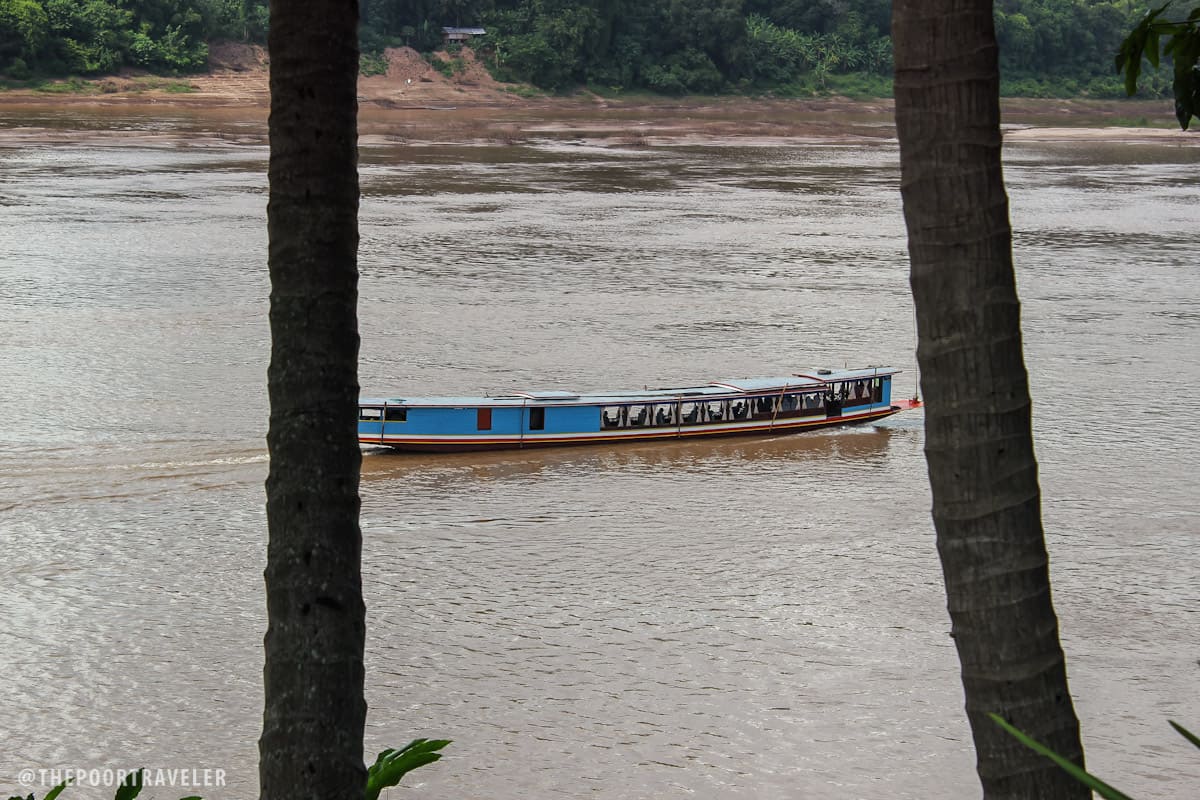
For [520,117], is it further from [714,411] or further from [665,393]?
[665,393]

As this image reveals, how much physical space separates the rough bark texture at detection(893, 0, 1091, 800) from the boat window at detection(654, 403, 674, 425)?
19590mm

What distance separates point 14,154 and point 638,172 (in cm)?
2271

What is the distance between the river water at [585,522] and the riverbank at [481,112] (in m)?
26.8

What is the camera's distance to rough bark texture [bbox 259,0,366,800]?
4.48m

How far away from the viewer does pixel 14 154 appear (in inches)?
2117

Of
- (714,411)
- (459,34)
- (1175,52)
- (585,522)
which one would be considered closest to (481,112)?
(459,34)

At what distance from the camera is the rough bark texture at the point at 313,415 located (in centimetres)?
448

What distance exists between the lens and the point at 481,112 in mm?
77250

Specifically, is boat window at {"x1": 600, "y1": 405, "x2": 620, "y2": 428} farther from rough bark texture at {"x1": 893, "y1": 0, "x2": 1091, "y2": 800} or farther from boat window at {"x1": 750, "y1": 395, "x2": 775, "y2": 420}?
rough bark texture at {"x1": 893, "y1": 0, "x2": 1091, "y2": 800}

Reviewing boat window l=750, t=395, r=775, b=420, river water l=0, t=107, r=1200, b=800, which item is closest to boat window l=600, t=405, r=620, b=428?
river water l=0, t=107, r=1200, b=800

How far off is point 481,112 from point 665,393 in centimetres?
5588

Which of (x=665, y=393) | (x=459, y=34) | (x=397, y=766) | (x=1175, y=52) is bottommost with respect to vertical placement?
(x=665, y=393)

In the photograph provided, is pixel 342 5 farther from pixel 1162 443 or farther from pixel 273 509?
pixel 1162 443

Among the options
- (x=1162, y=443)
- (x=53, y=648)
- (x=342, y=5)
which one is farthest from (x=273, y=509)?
(x=1162, y=443)
